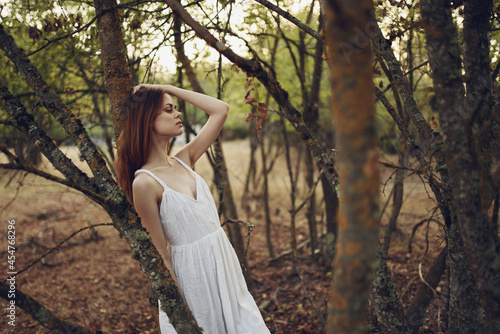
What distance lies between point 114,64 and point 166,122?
48 centimetres

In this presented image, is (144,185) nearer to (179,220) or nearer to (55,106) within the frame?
(179,220)

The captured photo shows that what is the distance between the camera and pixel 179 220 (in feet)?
6.79

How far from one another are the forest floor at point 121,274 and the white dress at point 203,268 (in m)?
0.71

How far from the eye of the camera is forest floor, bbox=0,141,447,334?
4078 mm

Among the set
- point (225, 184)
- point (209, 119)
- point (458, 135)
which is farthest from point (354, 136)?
point (225, 184)

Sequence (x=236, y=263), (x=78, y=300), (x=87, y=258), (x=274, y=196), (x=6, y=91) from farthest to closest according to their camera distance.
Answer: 1. (x=274, y=196)
2. (x=87, y=258)
3. (x=78, y=300)
4. (x=236, y=263)
5. (x=6, y=91)

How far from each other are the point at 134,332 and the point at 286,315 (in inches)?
65.6

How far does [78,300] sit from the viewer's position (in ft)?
16.0

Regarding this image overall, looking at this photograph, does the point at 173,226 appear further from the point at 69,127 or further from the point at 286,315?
the point at 286,315

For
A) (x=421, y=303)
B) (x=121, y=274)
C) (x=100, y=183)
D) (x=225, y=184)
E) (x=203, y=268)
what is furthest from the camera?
(x=121, y=274)

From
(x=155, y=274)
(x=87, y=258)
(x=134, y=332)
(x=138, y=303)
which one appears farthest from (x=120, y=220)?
(x=87, y=258)

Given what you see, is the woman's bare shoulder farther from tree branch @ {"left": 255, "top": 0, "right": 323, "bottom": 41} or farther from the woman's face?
tree branch @ {"left": 255, "top": 0, "right": 323, "bottom": 41}

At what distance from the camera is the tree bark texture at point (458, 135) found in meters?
1.28

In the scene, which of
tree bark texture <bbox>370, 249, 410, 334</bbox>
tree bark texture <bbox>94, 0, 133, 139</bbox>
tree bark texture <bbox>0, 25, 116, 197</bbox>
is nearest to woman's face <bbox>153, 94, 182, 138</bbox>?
tree bark texture <bbox>94, 0, 133, 139</bbox>
